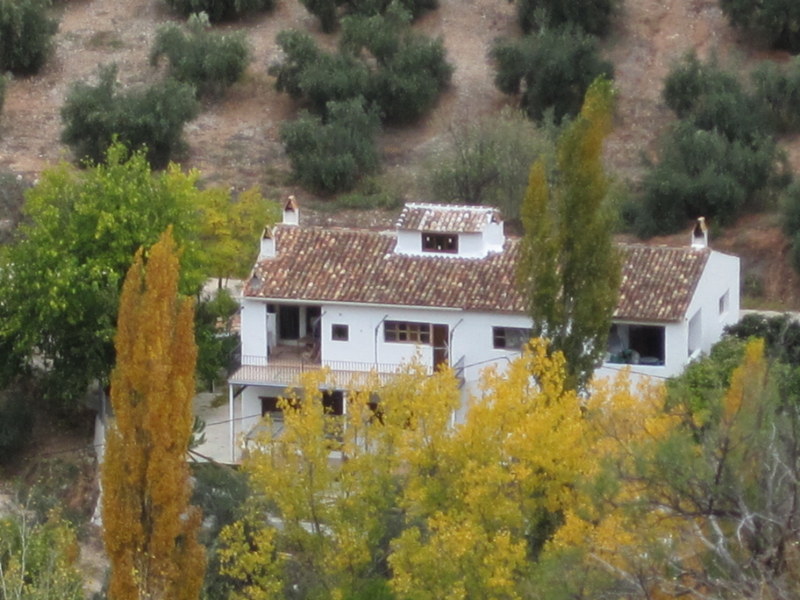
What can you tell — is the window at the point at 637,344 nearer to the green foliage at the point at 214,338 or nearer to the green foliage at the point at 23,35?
the green foliage at the point at 214,338

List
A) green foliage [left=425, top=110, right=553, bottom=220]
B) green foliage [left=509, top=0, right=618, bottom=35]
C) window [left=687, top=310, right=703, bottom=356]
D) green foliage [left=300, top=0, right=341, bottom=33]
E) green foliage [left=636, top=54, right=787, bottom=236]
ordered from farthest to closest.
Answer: green foliage [left=300, top=0, right=341, bottom=33] < green foliage [left=509, top=0, right=618, bottom=35] < green foliage [left=636, top=54, right=787, bottom=236] < green foliage [left=425, top=110, right=553, bottom=220] < window [left=687, top=310, right=703, bottom=356]

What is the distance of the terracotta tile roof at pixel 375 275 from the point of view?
39531mm

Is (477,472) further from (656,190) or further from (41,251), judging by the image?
(656,190)

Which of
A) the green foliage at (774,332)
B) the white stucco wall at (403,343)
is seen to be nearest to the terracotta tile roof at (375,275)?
the white stucco wall at (403,343)

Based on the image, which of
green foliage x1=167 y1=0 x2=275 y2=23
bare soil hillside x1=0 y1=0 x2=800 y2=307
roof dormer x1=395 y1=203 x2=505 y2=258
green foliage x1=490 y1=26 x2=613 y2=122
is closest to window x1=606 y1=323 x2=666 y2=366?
roof dormer x1=395 y1=203 x2=505 y2=258

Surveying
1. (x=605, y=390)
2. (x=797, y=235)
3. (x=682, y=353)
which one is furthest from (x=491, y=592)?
(x=797, y=235)

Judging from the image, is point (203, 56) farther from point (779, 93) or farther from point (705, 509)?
point (705, 509)

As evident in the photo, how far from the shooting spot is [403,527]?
98.9 feet

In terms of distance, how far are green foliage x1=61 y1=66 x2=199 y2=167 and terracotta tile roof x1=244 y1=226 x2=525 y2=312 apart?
16.9m

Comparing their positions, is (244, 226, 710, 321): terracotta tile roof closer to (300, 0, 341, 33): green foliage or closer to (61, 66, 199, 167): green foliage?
(61, 66, 199, 167): green foliage

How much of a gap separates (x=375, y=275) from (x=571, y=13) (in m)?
25.1

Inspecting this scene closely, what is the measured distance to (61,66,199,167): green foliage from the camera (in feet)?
188

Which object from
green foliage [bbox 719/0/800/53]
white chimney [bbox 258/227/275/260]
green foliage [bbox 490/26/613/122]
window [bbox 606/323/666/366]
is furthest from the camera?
green foliage [bbox 719/0/800/53]

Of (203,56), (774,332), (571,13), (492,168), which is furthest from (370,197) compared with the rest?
(774,332)
